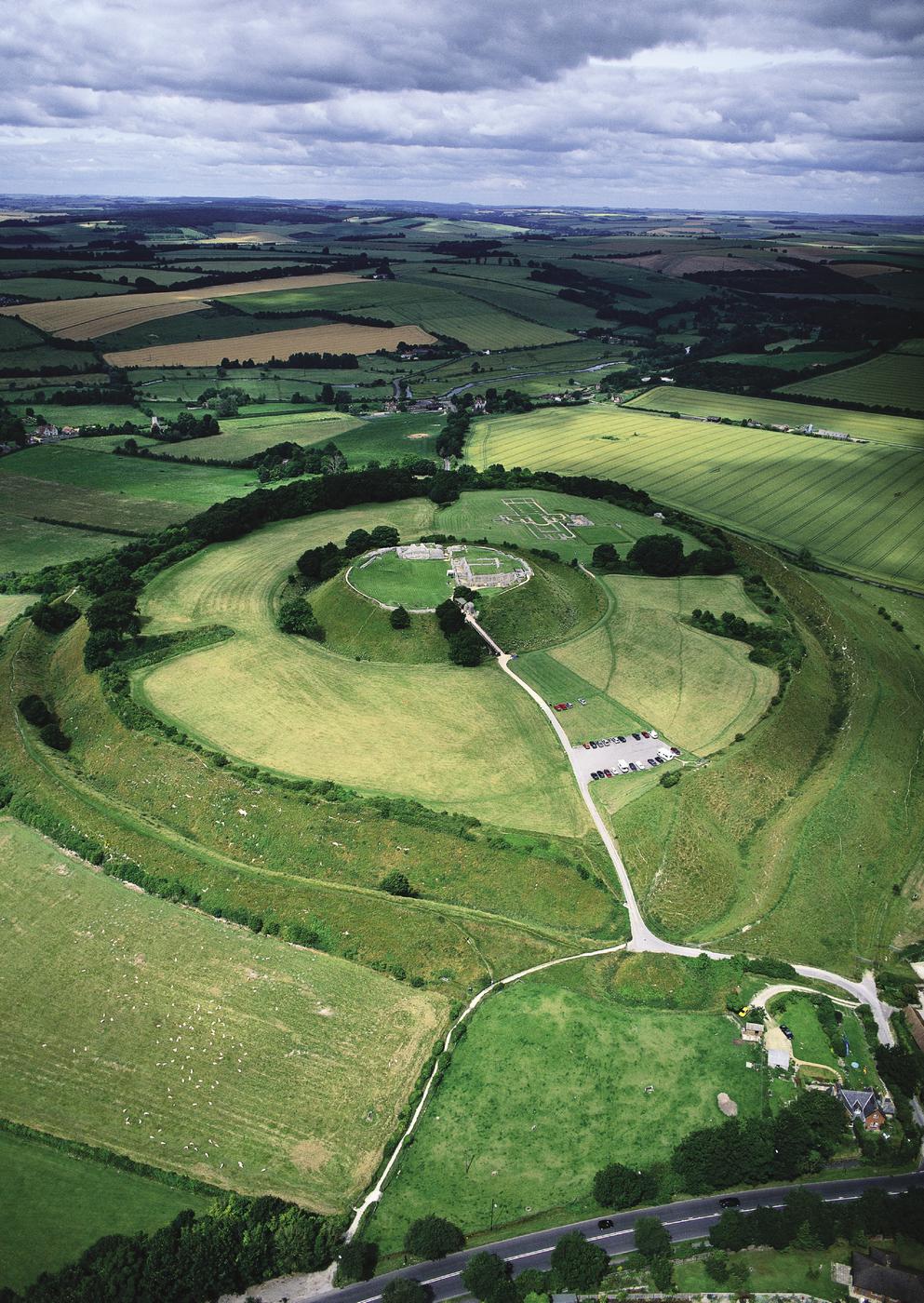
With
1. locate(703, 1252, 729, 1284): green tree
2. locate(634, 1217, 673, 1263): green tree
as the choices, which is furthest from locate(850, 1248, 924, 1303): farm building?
locate(634, 1217, 673, 1263): green tree

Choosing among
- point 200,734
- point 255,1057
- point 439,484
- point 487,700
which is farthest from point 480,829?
point 439,484

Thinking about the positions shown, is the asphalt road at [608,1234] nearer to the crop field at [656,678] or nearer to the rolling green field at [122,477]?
the crop field at [656,678]

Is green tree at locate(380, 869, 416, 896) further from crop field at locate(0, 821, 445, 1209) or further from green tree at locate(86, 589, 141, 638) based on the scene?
green tree at locate(86, 589, 141, 638)

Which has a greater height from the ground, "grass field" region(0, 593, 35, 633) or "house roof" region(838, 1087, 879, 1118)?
"grass field" region(0, 593, 35, 633)

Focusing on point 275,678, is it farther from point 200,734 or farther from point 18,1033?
point 18,1033

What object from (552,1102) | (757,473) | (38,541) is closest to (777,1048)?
(552,1102)

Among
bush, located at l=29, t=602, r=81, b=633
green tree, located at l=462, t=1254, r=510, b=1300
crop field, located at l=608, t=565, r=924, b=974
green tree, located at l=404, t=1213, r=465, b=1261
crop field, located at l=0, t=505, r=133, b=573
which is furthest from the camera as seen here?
crop field, located at l=0, t=505, r=133, b=573

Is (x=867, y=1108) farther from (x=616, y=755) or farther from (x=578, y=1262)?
(x=616, y=755)
